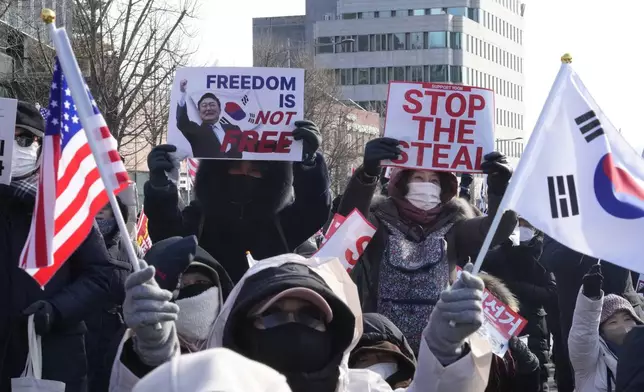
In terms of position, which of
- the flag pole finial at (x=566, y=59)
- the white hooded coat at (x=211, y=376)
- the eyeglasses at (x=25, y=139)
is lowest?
the white hooded coat at (x=211, y=376)

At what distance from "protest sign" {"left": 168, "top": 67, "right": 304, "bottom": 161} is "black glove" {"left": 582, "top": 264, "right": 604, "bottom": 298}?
5.19 feet

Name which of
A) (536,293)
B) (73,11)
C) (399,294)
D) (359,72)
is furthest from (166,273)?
(359,72)

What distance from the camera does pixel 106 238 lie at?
285 inches

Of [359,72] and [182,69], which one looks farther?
[359,72]

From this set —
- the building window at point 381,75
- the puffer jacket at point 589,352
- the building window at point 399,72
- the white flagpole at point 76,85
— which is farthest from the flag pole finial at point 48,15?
the building window at point 381,75

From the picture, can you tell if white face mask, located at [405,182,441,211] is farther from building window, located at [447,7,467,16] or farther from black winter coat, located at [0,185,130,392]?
building window, located at [447,7,467,16]

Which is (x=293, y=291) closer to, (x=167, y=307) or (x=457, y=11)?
(x=167, y=307)

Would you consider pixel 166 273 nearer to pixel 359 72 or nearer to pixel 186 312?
pixel 186 312

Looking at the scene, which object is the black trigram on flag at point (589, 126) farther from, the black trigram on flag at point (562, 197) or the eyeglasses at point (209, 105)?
the eyeglasses at point (209, 105)

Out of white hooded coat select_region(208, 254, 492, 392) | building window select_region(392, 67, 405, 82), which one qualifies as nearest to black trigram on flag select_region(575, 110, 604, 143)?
white hooded coat select_region(208, 254, 492, 392)

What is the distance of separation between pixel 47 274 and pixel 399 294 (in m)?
1.89

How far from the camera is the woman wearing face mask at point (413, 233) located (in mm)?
5512

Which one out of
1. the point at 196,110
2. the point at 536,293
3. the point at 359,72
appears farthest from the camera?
the point at 359,72

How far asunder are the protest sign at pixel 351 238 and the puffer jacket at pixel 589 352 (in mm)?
1250
